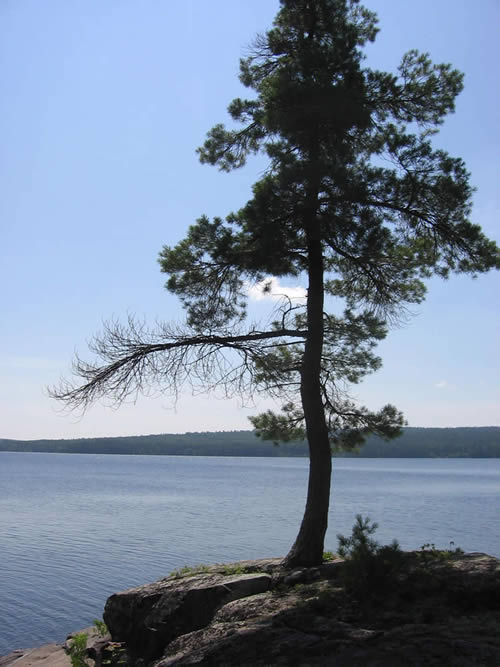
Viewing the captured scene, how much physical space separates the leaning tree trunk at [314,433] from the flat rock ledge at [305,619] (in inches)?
18.5

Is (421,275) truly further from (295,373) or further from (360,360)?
(295,373)

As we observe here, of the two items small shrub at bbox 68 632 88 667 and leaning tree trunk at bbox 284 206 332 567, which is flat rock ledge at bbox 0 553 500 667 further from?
leaning tree trunk at bbox 284 206 332 567

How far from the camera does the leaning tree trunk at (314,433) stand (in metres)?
10.5

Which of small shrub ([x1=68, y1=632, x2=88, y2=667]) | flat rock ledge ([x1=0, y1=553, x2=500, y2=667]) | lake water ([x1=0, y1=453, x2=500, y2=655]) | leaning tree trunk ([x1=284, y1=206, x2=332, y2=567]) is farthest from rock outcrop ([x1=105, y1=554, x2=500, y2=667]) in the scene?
lake water ([x1=0, y1=453, x2=500, y2=655])

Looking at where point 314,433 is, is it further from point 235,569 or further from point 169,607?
A: point 169,607

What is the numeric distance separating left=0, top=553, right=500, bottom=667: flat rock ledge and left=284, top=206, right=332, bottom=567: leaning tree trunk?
0.47m

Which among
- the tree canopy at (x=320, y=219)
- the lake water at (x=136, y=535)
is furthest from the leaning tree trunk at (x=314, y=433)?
the lake water at (x=136, y=535)

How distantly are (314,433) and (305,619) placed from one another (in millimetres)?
3812

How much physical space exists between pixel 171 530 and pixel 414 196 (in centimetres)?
2530

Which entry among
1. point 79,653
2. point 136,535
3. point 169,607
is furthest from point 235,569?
point 136,535

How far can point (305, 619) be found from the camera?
7676 millimetres

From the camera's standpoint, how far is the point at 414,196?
11062 mm

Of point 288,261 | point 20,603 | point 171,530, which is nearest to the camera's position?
point 288,261

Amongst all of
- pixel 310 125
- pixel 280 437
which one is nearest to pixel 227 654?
pixel 280 437
